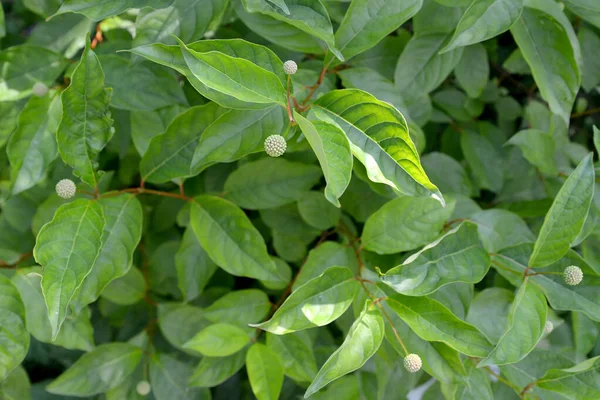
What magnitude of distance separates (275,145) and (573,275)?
0.47 metres

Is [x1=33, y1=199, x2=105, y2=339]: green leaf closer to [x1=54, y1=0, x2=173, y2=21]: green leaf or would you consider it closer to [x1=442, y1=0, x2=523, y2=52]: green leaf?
[x1=54, y1=0, x2=173, y2=21]: green leaf

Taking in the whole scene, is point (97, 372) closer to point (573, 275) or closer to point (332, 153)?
point (332, 153)

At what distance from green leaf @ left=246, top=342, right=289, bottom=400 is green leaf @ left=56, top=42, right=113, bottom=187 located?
0.37 metres

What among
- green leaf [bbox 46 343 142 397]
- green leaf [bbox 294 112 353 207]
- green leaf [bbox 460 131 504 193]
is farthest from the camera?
green leaf [bbox 460 131 504 193]

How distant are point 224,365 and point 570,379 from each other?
56 cm

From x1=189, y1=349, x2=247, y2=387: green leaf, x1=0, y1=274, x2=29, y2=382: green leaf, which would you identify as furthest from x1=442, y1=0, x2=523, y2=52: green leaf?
x1=0, y1=274, x2=29, y2=382: green leaf

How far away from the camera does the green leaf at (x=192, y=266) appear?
3.27 feet

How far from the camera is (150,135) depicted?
3.20 ft

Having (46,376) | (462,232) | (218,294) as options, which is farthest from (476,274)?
(46,376)

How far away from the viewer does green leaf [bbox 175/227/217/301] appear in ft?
3.27

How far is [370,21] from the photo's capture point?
2.66 feet

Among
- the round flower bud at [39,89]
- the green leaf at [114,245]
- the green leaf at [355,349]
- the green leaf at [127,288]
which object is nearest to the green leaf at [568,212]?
the green leaf at [355,349]

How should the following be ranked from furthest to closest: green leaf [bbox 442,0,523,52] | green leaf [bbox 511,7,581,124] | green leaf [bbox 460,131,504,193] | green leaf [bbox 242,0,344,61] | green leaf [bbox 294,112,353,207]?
green leaf [bbox 460,131,504,193] → green leaf [bbox 511,7,581,124] → green leaf [bbox 442,0,523,52] → green leaf [bbox 242,0,344,61] → green leaf [bbox 294,112,353,207]

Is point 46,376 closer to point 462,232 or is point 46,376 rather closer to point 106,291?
point 106,291
